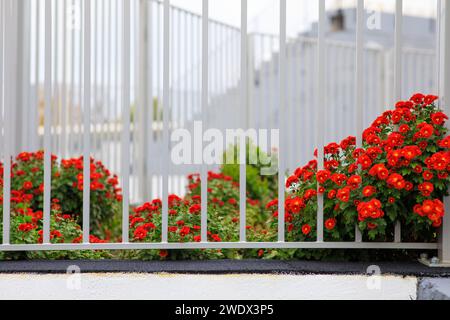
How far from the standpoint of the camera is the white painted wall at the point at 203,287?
266 cm

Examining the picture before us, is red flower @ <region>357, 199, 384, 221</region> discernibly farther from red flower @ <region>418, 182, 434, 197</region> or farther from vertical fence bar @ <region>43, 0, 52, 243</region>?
vertical fence bar @ <region>43, 0, 52, 243</region>

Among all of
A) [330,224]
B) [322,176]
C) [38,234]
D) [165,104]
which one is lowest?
[38,234]

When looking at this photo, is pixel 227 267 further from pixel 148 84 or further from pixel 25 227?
pixel 148 84

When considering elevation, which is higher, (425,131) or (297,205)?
(425,131)

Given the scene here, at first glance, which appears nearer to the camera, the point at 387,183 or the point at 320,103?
the point at 387,183

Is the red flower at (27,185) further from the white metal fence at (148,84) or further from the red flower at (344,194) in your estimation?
the red flower at (344,194)

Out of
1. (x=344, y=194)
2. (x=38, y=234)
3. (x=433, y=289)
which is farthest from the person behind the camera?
(x=38, y=234)

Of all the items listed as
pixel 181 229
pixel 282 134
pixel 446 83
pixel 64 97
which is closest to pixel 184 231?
pixel 181 229

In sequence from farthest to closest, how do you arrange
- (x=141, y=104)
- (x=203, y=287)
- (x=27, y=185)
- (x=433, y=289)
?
1. (x=141, y=104)
2. (x=27, y=185)
3. (x=203, y=287)
4. (x=433, y=289)

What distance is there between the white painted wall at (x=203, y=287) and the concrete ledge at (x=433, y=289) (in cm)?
3

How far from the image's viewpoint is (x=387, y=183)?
278cm

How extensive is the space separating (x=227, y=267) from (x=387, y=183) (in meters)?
0.79
